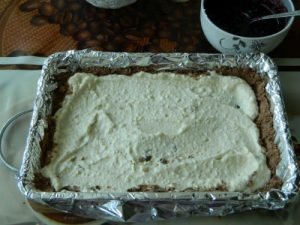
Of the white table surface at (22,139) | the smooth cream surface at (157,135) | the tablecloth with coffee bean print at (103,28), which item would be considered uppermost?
the tablecloth with coffee bean print at (103,28)

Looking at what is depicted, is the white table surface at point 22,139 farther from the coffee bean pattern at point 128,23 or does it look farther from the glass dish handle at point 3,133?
the coffee bean pattern at point 128,23

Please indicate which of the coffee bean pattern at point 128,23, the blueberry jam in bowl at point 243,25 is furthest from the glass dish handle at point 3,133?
the blueberry jam in bowl at point 243,25

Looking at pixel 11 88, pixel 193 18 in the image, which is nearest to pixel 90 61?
pixel 11 88

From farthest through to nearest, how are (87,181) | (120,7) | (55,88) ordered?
(120,7) < (55,88) < (87,181)

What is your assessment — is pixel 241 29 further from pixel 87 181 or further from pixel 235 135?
pixel 87 181

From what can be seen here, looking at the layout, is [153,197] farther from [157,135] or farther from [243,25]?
[243,25]

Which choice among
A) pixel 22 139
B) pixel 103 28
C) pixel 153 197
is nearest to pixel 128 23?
pixel 103 28

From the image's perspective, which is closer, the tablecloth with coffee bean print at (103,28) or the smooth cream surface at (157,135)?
the smooth cream surface at (157,135)
